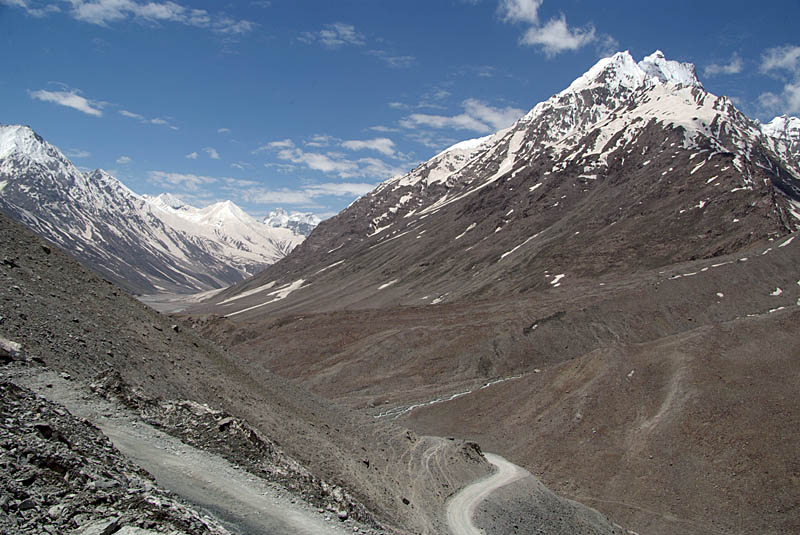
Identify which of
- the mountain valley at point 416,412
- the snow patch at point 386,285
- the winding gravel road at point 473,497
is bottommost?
the winding gravel road at point 473,497

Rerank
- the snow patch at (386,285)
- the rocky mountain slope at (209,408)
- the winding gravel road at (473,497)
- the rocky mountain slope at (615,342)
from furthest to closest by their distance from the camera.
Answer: the snow patch at (386,285)
the rocky mountain slope at (615,342)
the winding gravel road at (473,497)
the rocky mountain slope at (209,408)

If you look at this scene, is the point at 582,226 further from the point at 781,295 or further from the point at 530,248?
the point at 781,295

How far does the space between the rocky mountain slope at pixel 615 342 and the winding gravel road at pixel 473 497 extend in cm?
618

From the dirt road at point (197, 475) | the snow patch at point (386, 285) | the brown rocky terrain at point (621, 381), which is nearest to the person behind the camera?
the dirt road at point (197, 475)

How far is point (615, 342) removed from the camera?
80625 mm

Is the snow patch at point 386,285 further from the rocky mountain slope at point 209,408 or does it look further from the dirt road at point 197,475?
the dirt road at point 197,475

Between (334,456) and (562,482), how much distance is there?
74.2 feet

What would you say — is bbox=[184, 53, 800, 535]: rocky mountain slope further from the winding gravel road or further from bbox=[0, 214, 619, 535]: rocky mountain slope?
bbox=[0, 214, 619, 535]: rocky mountain slope

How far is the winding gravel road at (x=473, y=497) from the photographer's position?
26484 mm

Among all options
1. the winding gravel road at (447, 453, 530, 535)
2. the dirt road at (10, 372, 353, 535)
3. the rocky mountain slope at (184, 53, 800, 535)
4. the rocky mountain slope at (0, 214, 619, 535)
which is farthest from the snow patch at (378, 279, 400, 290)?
the dirt road at (10, 372, 353, 535)

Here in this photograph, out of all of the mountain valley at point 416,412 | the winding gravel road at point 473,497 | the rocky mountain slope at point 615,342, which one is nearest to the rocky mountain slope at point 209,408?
the mountain valley at point 416,412

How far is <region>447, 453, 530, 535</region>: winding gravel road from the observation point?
2648cm

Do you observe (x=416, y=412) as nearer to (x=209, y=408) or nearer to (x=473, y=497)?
(x=473, y=497)

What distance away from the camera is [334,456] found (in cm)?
2528
